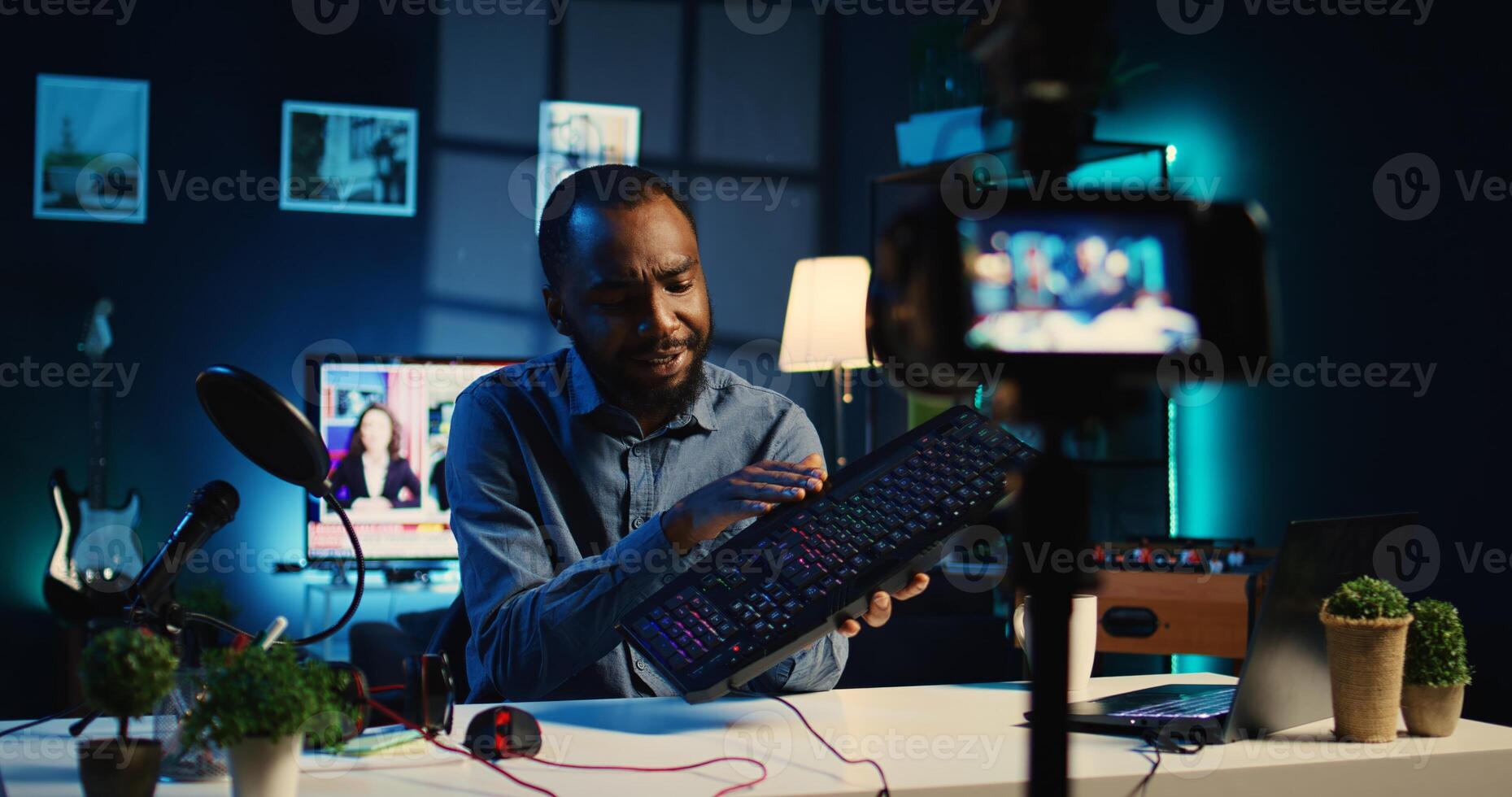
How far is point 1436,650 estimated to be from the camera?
123cm

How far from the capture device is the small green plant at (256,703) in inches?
33.6

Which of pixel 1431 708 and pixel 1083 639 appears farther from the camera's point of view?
pixel 1083 639

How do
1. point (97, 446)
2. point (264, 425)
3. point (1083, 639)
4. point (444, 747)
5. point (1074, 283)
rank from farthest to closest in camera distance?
point (97, 446) < point (1083, 639) < point (444, 747) < point (264, 425) < point (1074, 283)

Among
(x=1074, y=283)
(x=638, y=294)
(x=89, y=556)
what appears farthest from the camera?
(x=89, y=556)

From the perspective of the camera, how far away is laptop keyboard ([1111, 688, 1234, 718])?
1205 mm

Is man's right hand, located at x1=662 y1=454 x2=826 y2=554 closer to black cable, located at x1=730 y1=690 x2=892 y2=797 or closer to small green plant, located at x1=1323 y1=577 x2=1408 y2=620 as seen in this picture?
black cable, located at x1=730 y1=690 x2=892 y2=797

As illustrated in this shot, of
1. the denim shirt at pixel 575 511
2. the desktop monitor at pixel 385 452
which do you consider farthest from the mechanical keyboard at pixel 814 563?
the desktop monitor at pixel 385 452

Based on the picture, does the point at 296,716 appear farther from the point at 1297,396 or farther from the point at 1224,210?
the point at 1297,396

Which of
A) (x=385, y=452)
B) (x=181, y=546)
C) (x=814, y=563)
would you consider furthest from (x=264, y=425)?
(x=385, y=452)

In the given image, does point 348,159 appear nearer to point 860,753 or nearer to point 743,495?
point 743,495

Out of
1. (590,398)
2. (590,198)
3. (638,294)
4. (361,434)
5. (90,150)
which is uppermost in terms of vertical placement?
(90,150)

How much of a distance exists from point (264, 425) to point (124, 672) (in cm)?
23

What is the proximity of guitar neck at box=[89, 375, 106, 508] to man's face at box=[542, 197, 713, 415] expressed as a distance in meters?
3.10

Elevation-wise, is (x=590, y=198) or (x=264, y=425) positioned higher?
(x=590, y=198)
